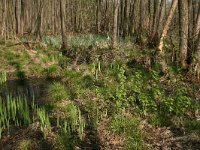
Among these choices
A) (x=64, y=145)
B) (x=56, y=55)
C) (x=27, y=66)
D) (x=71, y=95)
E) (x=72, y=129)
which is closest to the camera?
(x=64, y=145)

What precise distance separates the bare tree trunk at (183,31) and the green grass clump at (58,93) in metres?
3.61

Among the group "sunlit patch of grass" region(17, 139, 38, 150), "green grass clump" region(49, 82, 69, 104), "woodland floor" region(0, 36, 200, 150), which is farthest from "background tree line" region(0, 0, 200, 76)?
"sunlit patch of grass" region(17, 139, 38, 150)

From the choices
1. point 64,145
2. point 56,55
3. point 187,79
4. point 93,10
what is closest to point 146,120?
point 64,145

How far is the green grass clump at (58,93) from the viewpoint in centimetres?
876

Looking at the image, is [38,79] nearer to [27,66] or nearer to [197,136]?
[27,66]

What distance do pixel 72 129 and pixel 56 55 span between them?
8830 mm

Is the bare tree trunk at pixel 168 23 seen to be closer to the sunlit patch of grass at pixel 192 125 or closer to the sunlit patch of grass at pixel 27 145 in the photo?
the sunlit patch of grass at pixel 192 125

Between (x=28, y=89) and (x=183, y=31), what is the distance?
5182 mm

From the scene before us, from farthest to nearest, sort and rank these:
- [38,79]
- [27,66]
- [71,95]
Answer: [27,66] < [38,79] < [71,95]

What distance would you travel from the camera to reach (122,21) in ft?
97.1

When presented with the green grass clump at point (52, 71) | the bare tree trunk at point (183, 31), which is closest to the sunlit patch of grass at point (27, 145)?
the bare tree trunk at point (183, 31)

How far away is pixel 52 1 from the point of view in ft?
124

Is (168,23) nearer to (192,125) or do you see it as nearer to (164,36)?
(164,36)

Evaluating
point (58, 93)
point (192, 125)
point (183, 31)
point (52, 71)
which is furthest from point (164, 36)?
point (192, 125)
